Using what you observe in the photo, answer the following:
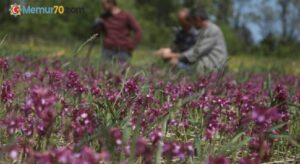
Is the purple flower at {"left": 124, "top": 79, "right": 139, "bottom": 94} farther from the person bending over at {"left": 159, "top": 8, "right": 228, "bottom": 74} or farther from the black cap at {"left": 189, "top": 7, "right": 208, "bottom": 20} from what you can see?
the black cap at {"left": 189, "top": 7, "right": 208, "bottom": 20}

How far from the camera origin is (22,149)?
2359mm

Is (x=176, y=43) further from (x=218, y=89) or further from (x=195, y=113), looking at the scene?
(x=195, y=113)

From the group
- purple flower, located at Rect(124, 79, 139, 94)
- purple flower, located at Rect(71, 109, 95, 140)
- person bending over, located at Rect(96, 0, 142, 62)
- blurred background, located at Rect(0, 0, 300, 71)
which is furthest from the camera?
blurred background, located at Rect(0, 0, 300, 71)

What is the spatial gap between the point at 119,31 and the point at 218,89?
9.94 m

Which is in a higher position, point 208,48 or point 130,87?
point 208,48

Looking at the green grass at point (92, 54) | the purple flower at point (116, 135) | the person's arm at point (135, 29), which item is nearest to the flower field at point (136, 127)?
the purple flower at point (116, 135)

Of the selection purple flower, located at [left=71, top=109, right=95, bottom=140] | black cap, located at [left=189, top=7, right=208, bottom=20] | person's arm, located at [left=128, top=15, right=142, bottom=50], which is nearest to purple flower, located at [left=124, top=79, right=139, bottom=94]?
purple flower, located at [left=71, top=109, right=95, bottom=140]

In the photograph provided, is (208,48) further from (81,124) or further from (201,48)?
(81,124)

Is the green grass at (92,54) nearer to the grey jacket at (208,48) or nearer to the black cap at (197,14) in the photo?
the grey jacket at (208,48)

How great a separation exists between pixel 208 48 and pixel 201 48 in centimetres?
15

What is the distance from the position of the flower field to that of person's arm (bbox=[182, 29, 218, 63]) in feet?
21.2

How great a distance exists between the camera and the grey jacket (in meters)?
12.0

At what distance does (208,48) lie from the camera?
12.1 meters

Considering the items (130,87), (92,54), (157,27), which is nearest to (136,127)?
(130,87)
